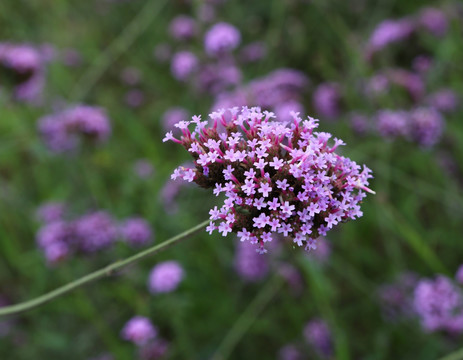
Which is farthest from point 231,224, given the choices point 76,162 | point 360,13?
point 360,13

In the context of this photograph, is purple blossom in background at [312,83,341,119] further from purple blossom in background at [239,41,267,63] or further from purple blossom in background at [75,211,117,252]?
purple blossom in background at [75,211,117,252]

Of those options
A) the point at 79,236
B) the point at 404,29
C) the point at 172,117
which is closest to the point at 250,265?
the point at 79,236

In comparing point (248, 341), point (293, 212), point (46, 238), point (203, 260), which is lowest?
point (293, 212)

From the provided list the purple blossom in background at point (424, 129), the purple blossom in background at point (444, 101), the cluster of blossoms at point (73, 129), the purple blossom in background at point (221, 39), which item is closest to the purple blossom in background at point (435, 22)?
the purple blossom in background at point (444, 101)

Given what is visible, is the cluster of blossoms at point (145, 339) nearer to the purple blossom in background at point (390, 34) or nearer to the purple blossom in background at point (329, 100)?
the purple blossom in background at point (329, 100)

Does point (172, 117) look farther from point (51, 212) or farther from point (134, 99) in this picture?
point (51, 212)

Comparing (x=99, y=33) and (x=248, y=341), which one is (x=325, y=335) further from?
(x=99, y=33)

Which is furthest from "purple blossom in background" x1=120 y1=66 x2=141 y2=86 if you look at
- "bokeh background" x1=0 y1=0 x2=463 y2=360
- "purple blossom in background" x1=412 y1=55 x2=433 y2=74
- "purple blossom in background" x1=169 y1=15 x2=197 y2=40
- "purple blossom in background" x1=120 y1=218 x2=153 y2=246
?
"purple blossom in background" x1=412 y1=55 x2=433 y2=74
